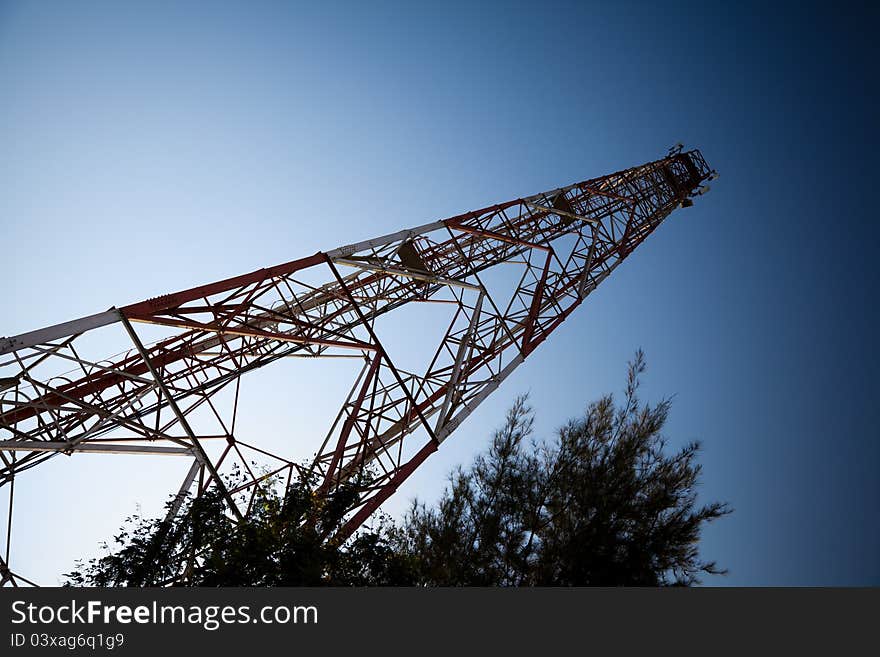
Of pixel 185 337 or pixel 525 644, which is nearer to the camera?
pixel 525 644

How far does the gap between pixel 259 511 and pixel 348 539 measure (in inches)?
46.9

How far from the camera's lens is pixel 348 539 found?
282 inches

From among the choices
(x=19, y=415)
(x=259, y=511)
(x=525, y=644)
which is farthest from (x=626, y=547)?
(x=19, y=415)

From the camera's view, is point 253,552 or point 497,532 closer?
point 253,552

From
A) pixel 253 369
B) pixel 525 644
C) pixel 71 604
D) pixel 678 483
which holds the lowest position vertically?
pixel 525 644

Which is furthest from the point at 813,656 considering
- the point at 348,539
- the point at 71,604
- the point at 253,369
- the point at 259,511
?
the point at 253,369

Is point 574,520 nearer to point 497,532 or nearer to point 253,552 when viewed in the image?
point 497,532

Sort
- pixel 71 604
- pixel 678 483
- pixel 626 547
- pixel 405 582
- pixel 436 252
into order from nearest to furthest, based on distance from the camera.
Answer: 1. pixel 71 604
2. pixel 405 582
3. pixel 626 547
4. pixel 678 483
5. pixel 436 252

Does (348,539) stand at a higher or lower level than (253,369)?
lower

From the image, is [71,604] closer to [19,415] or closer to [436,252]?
[19,415]

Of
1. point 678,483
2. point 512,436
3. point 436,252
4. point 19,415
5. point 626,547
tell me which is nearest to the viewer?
point 19,415

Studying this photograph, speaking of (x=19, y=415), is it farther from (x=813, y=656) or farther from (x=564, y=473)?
(x=813, y=656)

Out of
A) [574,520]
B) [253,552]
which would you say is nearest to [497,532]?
[574,520]

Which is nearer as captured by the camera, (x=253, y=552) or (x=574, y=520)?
(x=253, y=552)
